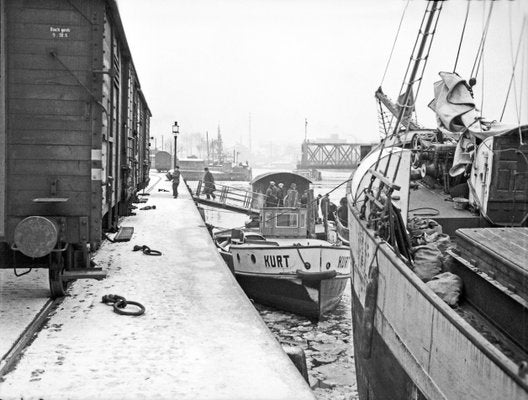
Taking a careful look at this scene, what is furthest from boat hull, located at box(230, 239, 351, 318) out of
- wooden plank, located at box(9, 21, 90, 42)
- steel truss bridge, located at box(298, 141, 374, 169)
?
steel truss bridge, located at box(298, 141, 374, 169)

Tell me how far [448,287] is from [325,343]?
7.71m

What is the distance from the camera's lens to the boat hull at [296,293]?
14289 mm

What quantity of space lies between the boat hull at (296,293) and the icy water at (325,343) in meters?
0.28

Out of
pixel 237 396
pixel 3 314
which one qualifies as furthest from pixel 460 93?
pixel 3 314

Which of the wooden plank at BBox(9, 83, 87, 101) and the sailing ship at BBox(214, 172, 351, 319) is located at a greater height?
the wooden plank at BBox(9, 83, 87, 101)

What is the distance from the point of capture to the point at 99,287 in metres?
7.75

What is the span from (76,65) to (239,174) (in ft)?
237

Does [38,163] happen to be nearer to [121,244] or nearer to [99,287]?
[99,287]

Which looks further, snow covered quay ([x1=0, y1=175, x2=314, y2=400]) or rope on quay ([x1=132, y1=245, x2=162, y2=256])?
rope on quay ([x1=132, y1=245, x2=162, y2=256])

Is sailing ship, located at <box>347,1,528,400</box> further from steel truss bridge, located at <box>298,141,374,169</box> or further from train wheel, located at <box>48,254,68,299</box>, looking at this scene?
steel truss bridge, located at <box>298,141,374,169</box>

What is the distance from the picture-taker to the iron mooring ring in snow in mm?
6402

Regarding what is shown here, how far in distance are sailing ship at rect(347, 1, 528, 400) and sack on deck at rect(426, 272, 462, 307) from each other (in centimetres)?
1

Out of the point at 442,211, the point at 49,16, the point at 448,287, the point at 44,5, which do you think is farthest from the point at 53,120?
the point at 442,211

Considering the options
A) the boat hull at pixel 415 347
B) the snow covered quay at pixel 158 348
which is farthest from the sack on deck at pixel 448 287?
the snow covered quay at pixel 158 348
